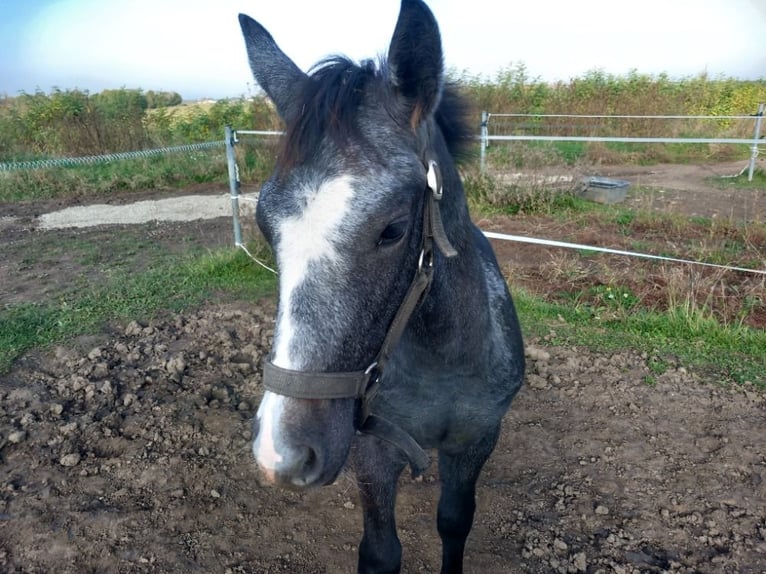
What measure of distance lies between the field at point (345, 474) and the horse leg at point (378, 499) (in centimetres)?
36

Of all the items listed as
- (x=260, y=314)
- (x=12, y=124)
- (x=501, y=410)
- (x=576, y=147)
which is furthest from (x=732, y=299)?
(x=12, y=124)

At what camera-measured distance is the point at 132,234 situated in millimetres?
8008

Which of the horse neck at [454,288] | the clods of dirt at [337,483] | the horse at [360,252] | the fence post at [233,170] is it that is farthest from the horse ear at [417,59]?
the fence post at [233,170]

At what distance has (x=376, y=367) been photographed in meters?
1.54

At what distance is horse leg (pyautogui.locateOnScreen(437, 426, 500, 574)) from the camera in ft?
7.82

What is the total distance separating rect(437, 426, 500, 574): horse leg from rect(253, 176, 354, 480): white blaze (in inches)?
49.4

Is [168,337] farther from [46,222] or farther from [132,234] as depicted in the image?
[46,222]

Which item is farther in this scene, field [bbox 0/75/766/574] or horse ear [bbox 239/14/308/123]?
field [bbox 0/75/766/574]

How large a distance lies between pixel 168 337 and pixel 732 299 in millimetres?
4938

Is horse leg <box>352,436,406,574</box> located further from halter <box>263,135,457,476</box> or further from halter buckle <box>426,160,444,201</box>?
halter buckle <box>426,160,444,201</box>

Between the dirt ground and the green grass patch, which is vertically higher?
the green grass patch

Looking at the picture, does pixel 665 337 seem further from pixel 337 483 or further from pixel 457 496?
pixel 337 483

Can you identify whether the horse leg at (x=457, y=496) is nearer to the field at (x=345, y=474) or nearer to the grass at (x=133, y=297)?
the field at (x=345, y=474)

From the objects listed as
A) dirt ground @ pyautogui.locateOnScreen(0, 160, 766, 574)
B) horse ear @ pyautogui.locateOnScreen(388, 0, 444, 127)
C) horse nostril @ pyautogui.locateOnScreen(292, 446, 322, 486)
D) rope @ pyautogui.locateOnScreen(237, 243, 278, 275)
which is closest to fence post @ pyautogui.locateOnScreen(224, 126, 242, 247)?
rope @ pyautogui.locateOnScreen(237, 243, 278, 275)
